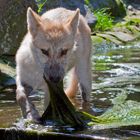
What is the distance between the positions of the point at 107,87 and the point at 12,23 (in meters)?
3.06

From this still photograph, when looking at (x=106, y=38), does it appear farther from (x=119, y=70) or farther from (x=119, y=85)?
(x=119, y=85)

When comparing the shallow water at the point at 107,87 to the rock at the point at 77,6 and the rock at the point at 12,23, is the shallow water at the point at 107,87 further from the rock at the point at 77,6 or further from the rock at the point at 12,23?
the rock at the point at 77,6

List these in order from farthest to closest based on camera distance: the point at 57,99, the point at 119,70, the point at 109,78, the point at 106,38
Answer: the point at 106,38 → the point at 119,70 → the point at 109,78 → the point at 57,99

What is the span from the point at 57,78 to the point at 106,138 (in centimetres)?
91

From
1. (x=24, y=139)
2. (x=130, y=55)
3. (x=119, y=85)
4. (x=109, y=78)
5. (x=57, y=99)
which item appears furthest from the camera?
(x=130, y=55)

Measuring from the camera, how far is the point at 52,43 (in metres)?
6.16

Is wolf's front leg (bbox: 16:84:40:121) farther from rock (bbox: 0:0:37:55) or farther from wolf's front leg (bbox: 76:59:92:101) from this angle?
rock (bbox: 0:0:37:55)

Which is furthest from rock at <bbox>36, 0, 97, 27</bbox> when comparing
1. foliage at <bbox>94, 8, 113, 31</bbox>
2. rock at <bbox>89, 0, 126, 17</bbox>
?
rock at <bbox>89, 0, 126, 17</bbox>

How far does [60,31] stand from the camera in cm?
637

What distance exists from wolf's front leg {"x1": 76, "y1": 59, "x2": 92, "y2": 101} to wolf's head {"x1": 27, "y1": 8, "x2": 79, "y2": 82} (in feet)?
3.51

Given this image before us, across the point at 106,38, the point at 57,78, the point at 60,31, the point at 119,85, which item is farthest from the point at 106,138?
the point at 106,38

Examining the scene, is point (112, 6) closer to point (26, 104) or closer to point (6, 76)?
point (6, 76)

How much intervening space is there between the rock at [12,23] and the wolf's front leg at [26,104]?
4137 mm

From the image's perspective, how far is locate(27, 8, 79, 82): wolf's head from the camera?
5.98 m
